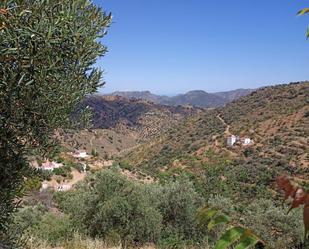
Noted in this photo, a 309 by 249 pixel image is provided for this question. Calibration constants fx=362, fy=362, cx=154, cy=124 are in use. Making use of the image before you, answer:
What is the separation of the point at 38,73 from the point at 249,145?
230 ft

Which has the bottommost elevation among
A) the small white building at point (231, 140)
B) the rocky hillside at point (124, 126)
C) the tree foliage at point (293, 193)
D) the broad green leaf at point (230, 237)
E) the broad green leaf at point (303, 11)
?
the rocky hillside at point (124, 126)

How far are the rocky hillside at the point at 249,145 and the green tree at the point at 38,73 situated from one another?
139ft

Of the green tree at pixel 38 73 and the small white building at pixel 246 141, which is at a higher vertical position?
the green tree at pixel 38 73

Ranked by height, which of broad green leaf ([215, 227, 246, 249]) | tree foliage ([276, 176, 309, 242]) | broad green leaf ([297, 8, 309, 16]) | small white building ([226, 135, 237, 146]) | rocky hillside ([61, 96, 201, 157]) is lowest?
rocky hillside ([61, 96, 201, 157])

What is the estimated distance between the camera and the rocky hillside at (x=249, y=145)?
54.4 metres

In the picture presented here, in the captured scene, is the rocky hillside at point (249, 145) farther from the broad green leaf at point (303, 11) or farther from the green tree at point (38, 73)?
the broad green leaf at point (303, 11)

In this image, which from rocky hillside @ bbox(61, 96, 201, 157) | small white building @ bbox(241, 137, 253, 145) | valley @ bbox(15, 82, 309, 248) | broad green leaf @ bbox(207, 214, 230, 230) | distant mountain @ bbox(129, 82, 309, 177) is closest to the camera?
broad green leaf @ bbox(207, 214, 230, 230)

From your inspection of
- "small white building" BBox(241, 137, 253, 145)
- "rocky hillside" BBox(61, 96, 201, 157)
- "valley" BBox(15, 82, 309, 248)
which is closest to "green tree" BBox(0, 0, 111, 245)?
"valley" BBox(15, 82, 309, 248)

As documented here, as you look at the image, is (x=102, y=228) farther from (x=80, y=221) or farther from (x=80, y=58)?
(x=80, y=58)

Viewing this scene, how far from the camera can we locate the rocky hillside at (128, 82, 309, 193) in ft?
A: 178

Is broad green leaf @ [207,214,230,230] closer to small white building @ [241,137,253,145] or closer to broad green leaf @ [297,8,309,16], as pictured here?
broad green leaf @ [297,8,309,16]

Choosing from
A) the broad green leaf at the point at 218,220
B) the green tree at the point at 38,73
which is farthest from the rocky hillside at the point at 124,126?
the broad green leaf at the point at 218,220

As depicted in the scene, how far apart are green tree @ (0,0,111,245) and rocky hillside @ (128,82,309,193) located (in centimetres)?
4226

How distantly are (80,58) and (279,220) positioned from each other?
53.5 feet
